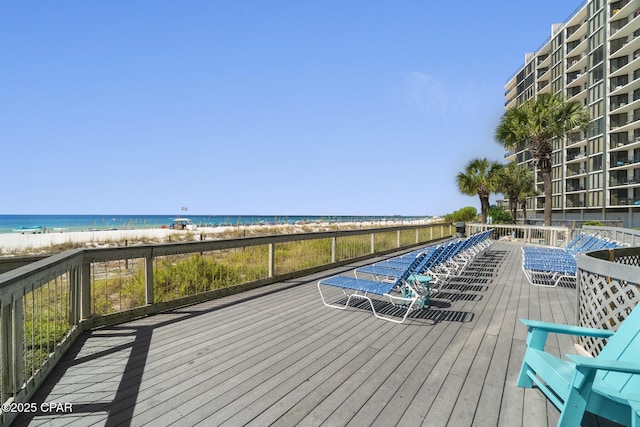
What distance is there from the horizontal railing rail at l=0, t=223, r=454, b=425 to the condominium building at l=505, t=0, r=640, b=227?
3154 cm

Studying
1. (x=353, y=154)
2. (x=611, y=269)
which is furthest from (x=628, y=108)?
(x=611, y=269)

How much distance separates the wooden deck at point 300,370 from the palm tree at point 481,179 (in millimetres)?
19262

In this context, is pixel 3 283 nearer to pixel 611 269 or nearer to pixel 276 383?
pixel 276 383

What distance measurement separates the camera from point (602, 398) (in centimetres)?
171

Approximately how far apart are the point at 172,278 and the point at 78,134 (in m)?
55.6

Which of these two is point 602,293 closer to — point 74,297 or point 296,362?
point 296,362

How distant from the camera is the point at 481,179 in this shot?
72.2 feet

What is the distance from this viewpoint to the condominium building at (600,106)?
96.8ft

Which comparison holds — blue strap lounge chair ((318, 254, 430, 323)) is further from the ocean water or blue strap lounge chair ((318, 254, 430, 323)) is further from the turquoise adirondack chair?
the ocean water

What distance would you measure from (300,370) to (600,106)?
145 feet

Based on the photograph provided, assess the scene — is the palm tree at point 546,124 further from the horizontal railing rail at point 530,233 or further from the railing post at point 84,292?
the railing post at point 84,292

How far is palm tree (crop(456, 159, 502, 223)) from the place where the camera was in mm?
21922

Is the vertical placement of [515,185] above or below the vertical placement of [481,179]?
above
